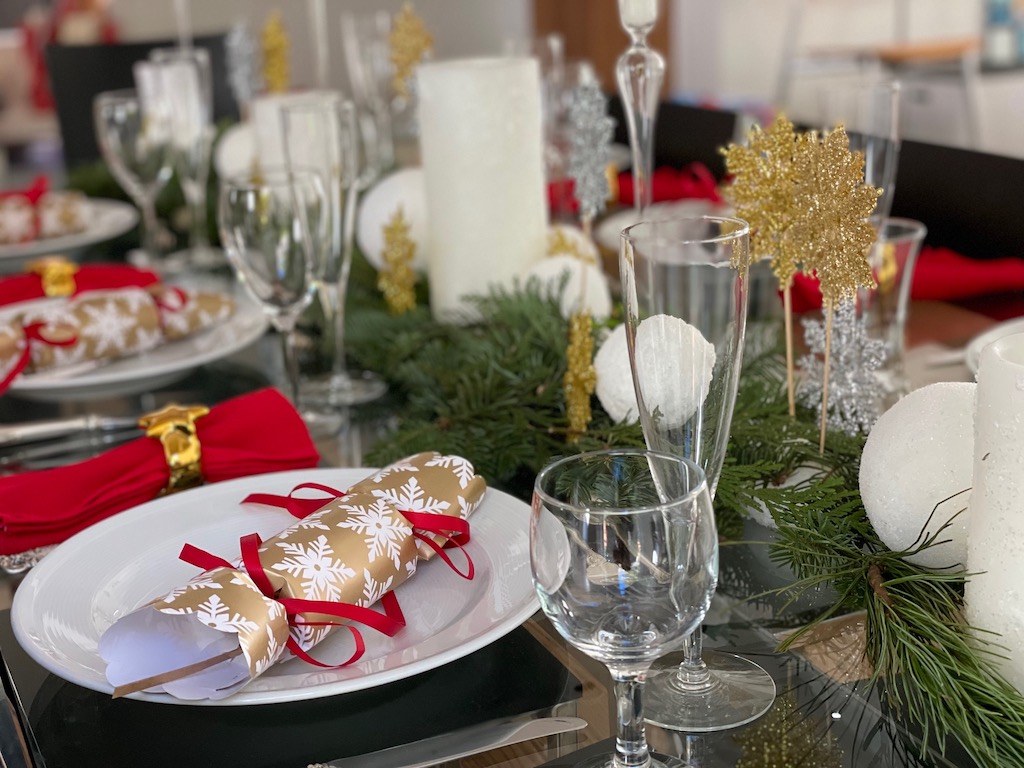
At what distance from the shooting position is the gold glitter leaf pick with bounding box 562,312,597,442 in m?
0.79

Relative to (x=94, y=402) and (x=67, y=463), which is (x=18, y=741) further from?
(x=94, y=402)

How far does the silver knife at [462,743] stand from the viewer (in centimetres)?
52

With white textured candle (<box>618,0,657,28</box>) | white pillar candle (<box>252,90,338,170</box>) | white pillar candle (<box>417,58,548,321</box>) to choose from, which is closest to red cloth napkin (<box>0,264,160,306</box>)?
white pillar candle (<box>252,90,338,170</box>)

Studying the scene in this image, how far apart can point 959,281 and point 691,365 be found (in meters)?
0.60

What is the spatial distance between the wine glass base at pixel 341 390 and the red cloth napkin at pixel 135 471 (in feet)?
0.47

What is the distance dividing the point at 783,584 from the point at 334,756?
0.27 m

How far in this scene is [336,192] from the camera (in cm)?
100

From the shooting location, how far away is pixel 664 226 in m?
0.63

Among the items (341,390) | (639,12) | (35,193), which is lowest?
(341,390)

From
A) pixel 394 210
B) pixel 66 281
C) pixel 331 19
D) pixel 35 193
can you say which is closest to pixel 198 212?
pixel 35 193

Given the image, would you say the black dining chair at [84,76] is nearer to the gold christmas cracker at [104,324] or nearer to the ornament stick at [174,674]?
the gold christmas cracker at [104,324]

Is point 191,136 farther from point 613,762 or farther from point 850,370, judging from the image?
point 613,762

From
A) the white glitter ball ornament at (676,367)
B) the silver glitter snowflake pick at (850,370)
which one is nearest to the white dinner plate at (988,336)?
the silver glitter snowflake pick at (850,370)

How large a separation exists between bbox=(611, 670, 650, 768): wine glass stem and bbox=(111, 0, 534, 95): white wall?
4.43 m
